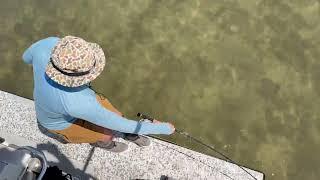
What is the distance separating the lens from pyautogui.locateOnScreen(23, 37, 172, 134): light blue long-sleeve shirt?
296 cm

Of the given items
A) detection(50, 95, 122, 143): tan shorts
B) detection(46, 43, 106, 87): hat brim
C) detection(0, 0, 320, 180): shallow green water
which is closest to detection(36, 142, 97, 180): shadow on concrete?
detection(50, 95, 122, 143): tan shorts

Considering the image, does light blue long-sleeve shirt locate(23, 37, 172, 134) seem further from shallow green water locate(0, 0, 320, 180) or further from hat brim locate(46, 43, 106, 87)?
shallow green water locate(0, 0, 320, 180)

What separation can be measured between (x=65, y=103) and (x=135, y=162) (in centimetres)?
159

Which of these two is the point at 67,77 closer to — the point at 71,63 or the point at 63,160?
the point at 71,63

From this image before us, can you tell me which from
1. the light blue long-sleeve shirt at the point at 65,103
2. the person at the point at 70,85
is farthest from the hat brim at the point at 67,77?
the light blue long-sleeve shirt at the point at 65,103

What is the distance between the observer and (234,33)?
5.07 metres

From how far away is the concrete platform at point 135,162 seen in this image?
4.32 m

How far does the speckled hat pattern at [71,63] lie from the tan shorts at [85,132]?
810mm

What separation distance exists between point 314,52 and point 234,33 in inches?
35.0

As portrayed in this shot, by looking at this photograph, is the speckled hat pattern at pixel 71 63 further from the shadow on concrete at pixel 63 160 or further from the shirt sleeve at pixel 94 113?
the shadow on concrete at pixel 63 160

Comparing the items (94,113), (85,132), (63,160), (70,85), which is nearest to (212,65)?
(85,132)

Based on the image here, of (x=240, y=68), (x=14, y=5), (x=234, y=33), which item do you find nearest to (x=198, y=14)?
(x=234, y=33)

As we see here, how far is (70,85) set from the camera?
2.85m

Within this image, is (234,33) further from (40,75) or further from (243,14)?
(40,75)
